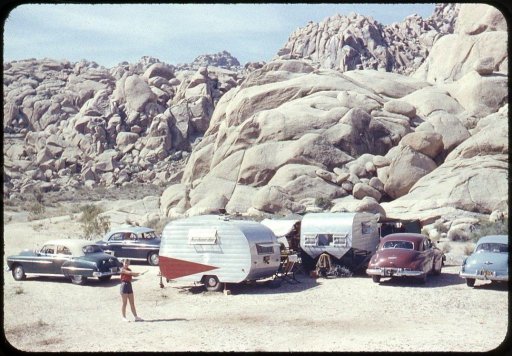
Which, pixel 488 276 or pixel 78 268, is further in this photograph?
pixel 78 268

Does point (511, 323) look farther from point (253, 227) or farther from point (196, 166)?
point (196, 166)

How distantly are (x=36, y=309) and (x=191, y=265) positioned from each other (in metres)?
4.98

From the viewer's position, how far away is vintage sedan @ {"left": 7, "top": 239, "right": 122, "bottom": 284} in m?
20.5

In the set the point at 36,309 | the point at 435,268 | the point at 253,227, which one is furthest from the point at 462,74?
the point at 36,309

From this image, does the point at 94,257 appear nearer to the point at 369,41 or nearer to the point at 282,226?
the point at 282,226

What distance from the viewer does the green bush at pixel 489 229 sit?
28253 millimetres

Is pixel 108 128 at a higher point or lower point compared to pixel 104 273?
higher

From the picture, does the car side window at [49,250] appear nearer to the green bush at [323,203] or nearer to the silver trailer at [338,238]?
the silver trailer at [338,238]

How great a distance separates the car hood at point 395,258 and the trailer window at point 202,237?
5.61 meters

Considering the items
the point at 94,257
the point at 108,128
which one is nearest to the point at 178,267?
the point at 94,257

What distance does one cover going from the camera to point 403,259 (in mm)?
19391

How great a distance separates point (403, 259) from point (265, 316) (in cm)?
652

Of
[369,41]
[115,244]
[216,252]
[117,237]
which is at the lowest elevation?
[115,244]

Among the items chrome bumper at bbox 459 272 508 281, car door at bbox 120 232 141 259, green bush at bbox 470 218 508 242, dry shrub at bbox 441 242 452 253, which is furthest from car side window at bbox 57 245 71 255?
green bush at bbox 470 218 508 242
